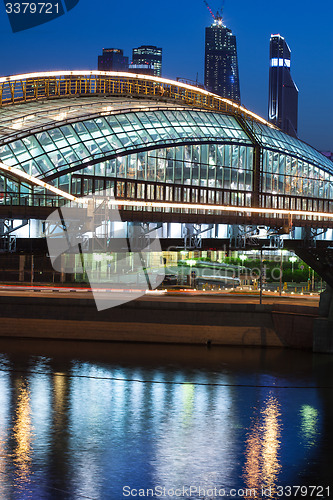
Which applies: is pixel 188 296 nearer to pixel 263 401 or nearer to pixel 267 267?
pixel 267 267

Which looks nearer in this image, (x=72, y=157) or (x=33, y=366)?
(x=33, y=366)

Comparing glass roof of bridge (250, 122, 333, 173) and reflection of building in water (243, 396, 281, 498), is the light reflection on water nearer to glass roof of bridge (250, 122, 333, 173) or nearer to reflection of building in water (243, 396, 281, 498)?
reflection of building in water (243, 396, 281, 498)

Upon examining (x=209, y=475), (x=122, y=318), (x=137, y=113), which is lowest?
(x=209, y=475)

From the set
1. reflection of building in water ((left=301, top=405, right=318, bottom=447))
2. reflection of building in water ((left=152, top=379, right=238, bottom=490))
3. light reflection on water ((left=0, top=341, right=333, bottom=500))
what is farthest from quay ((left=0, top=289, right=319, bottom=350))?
reflection of building in water ((left=301, top=405, right=318, bottom=447))

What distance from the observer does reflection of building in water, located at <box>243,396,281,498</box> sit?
2895 centimetres

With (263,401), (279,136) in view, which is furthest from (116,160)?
(263,401)

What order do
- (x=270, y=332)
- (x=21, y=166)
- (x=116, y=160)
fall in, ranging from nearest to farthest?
(x=270, y=332) < (x=21, y=166) < (x=116, y=160)

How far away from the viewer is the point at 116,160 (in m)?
75.1

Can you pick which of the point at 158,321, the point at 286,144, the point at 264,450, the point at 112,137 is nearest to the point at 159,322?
the point at 158,321

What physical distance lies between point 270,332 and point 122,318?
1001 cm

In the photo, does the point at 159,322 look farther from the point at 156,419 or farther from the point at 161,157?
the point at 161,157

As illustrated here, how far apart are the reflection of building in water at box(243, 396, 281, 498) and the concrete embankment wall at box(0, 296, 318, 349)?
47.5ft

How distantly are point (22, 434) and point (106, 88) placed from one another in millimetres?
61306

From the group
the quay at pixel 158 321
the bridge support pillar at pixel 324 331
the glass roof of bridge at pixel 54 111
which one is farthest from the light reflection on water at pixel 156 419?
the glass roof of bridge at pixel 54 111
